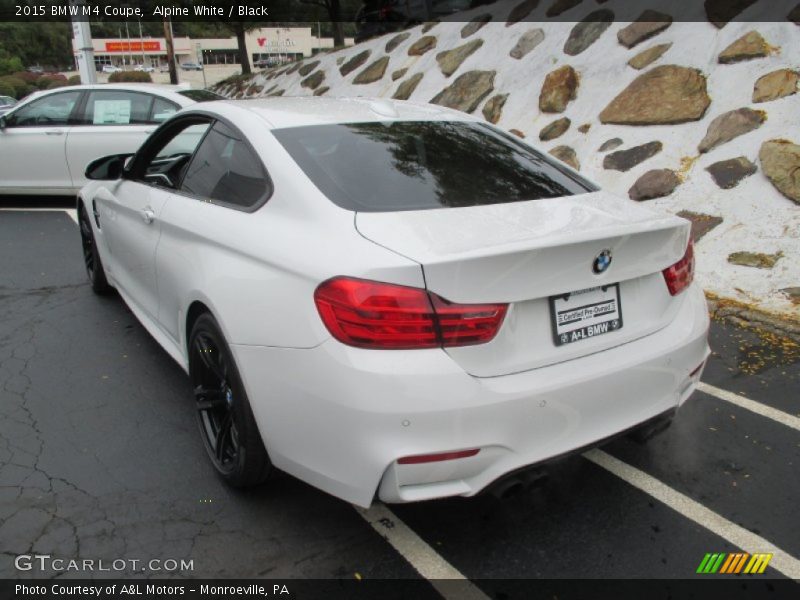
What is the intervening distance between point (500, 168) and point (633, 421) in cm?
125

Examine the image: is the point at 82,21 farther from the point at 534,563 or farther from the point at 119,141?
the point at 534,563

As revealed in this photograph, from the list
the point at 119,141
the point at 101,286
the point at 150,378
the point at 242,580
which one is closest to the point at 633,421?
the point at 242,580

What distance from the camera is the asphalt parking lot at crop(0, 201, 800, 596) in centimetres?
241

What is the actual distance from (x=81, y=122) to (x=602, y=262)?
A: 790 cm

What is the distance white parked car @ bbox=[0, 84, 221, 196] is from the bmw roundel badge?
7092mm

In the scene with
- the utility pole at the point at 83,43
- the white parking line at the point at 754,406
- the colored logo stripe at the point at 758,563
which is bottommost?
the colored logo stripe at the point at 758,563

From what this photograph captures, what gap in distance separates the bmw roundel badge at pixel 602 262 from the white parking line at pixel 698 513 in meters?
0.82

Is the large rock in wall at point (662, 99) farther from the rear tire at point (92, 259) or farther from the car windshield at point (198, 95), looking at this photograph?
the rear tire at point (92, 259)

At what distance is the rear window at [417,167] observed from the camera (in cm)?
255

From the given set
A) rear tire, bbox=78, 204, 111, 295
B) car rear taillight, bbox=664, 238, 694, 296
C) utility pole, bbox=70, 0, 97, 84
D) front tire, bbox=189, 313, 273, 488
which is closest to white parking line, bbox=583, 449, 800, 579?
car rear taillight, bbox=664, 238, 694, 296

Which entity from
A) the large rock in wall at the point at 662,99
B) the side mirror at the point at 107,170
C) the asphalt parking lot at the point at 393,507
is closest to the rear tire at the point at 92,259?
the side mirror at the point at 107,170

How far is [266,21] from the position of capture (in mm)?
24969

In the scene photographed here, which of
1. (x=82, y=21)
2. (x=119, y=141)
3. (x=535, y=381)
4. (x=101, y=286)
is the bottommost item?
(x=101, y=286)

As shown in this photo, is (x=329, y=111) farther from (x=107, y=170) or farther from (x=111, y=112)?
(x=111, y=112)
